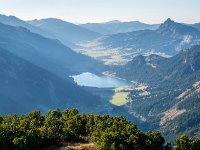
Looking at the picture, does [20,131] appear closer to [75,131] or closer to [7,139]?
[7,139]

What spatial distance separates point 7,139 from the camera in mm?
102625

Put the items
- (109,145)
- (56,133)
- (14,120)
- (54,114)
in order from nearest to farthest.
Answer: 1. (109,145)
2. (56,133)
3. (14,120)
4. (54,114)

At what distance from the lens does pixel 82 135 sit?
11606cm

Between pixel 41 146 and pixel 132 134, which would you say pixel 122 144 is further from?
pixel 41 146

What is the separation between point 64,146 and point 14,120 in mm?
26915

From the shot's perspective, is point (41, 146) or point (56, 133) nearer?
point (41, 146)

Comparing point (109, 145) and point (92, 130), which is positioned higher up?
point (92, 130)

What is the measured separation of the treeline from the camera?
98.6 metres

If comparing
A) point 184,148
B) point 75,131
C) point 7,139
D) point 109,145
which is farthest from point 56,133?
point 184,148

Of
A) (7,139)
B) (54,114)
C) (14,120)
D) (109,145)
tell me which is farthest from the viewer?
(54,114)

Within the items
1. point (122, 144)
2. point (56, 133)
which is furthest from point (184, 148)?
point (56, 133)

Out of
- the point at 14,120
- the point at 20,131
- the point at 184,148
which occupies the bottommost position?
the point at 184,148

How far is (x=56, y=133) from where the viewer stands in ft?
368

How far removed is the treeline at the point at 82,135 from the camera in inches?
3880
